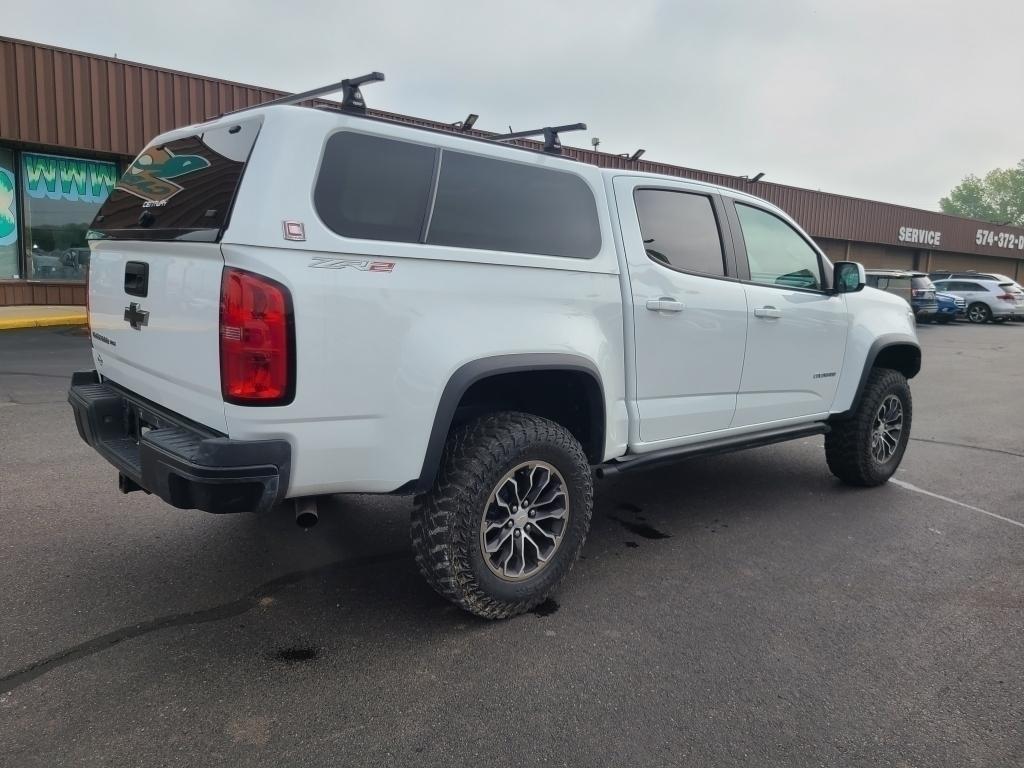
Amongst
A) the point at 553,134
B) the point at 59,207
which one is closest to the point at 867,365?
the point at 553,134

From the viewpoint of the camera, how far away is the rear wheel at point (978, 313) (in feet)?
82.8

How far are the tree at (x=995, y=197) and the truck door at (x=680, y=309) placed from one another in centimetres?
11885

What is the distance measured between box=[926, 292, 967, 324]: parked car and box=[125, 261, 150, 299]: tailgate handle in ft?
84.0

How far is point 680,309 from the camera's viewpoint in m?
3.76

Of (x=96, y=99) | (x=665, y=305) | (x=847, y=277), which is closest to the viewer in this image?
(x=665, y=305)

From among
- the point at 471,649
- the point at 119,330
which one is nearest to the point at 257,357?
the point at 119,330

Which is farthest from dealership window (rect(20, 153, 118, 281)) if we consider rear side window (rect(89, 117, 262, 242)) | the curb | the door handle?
the door handle

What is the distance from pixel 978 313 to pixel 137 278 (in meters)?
28.4

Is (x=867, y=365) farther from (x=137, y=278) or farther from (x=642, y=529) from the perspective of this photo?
(x=137, y=278)

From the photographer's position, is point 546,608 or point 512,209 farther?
point 546,608

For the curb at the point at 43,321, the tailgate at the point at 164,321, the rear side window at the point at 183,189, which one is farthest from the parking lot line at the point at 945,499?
the curb at the point at 43,321

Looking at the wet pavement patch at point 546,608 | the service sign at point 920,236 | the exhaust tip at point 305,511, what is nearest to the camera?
the exhaust tip at point 305,511

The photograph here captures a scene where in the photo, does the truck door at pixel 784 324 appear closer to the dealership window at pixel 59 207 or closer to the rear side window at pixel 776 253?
the rear side window at pixel 776 253

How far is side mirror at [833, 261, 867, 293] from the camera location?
473cm
